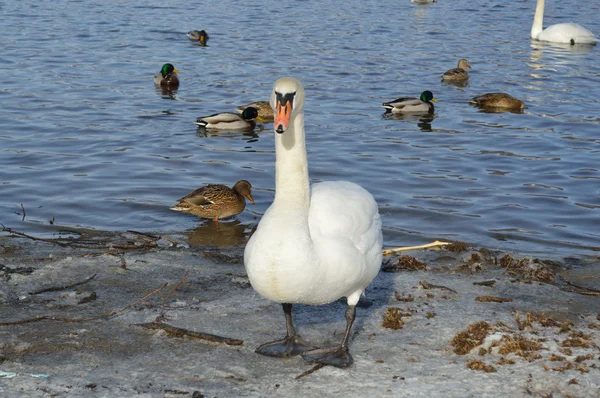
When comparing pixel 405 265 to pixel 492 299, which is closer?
pixel 492 299

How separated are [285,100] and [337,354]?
5.40ft

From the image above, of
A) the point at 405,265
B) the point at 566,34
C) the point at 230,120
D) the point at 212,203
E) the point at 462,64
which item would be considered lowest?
the point at 212,203

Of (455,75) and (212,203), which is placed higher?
(455,75)

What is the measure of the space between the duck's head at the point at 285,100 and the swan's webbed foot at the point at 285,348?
4.83ft

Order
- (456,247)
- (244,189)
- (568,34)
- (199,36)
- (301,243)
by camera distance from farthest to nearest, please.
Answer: (568,34) → (199,36) → (244,189) → (456,247) → (301,243)

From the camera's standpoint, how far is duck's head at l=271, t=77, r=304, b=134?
554 centimetres

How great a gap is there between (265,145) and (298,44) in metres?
9.91

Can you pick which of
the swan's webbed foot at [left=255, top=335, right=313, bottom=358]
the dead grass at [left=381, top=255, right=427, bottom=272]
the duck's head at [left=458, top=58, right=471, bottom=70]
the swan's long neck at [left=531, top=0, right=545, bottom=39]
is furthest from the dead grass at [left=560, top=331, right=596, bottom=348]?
the swan's long neck at [left=531, top=0, right=545, bottom=39]

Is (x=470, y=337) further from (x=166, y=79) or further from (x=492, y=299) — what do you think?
(x=166, y=79)

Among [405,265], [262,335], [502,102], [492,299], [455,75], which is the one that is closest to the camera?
[262,335]

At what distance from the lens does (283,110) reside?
5.57m

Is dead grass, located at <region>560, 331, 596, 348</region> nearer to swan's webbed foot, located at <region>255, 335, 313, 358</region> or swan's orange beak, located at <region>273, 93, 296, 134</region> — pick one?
swan's webbed foot, located at <region>255, 335, 313, 358</region>

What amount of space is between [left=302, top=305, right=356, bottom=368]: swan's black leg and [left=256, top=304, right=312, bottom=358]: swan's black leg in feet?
0.30

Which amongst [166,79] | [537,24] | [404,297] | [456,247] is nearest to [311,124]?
[166,79]
